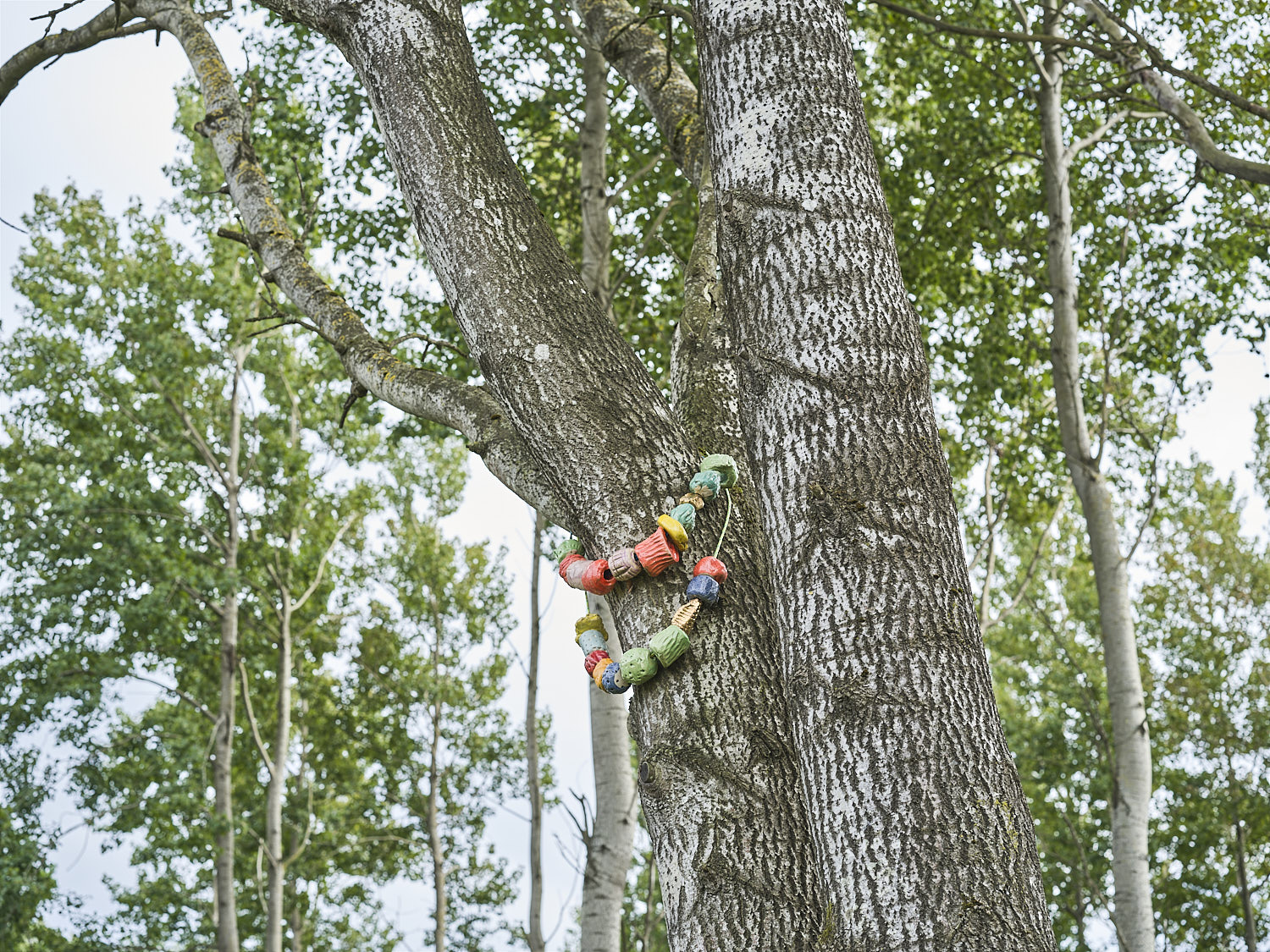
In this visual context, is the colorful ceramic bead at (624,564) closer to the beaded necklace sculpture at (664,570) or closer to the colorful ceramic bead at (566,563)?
the beaded necklace sculpture at (664,570)

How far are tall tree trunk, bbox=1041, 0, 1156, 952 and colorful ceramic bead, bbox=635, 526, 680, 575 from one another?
4.73 m

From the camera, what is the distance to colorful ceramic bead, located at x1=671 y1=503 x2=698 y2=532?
7.64ft

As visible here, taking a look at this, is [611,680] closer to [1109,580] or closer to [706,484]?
[706,484]

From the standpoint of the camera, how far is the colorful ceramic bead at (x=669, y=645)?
216cm

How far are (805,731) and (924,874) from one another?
11.8 inches

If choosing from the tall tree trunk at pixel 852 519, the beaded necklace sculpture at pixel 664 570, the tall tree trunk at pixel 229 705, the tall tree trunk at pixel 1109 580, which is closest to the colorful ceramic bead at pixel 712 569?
the beaded necklace sculpture at pixel 664 570

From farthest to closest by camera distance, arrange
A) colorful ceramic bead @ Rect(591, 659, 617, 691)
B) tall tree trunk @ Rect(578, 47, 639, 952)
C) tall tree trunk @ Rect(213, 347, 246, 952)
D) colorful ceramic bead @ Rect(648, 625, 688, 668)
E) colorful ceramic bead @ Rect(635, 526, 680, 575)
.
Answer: tall tree trunk @ Rect(213, 347, 246, 952), tall tree trunk @ Rect(578, 47, 639, 952), colorful ceramic bead @ Rect(591, 659, 617, 691), colorful ceramic bead @ Rect(635, 526, 680, 575), colorful ceramic bead @ Rect(648, 625, 688, 668)

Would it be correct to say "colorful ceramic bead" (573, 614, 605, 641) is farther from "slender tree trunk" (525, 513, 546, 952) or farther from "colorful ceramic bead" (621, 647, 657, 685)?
"slender tree trunk" (525, 513, 546, 952)

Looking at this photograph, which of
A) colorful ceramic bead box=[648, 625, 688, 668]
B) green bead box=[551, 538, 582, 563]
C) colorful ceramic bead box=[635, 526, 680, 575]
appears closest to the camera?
colorful ceramic bead box=[648, 625, 688, 668]

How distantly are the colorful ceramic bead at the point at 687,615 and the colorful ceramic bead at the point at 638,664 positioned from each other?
3.6 inches

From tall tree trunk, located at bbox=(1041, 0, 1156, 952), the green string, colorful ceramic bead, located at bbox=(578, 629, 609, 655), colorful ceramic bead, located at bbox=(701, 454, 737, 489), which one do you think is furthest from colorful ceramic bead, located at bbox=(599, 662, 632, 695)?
tall tree trunk, located at bbox=(1041, 0, 1156, 952)

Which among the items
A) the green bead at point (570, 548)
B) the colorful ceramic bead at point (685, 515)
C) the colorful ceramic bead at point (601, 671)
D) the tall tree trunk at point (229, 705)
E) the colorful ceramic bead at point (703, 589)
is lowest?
the colorful ceramic bead at point (601, 671)

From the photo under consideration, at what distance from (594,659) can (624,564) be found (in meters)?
0.45

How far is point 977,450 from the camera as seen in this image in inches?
386
